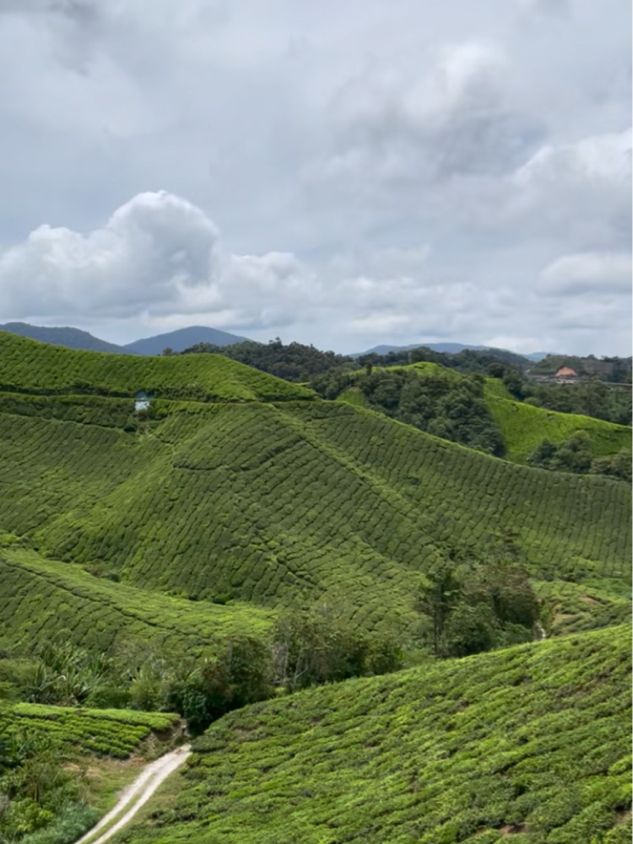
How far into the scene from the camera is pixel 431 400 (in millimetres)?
141250

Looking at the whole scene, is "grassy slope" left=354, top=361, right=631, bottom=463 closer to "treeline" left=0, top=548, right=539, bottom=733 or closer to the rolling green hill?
the rolling green hill

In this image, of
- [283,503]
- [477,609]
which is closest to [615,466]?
[283,503]

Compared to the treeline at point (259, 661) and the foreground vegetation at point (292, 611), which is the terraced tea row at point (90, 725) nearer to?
the foreground vegetation at point (292, 611)

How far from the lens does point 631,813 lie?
1424 cm

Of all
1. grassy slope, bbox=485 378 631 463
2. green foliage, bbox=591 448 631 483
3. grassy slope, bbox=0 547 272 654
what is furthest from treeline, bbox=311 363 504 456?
grassy slope, bbox=0 547 272 654

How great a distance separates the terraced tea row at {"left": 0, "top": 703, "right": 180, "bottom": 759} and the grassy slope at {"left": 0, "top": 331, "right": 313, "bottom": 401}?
66.9 m

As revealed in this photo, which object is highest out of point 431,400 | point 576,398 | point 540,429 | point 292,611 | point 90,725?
point 576,398

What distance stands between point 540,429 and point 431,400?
21.3 m

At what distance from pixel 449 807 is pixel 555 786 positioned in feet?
10.1

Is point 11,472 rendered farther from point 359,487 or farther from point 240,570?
point 359,487

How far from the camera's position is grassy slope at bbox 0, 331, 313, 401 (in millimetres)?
104400

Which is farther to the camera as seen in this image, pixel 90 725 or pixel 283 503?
pixel 283 503

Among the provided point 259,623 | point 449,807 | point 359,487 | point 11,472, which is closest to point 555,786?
point 449,807

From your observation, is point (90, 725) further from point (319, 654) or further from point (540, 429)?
point (540, 429)
